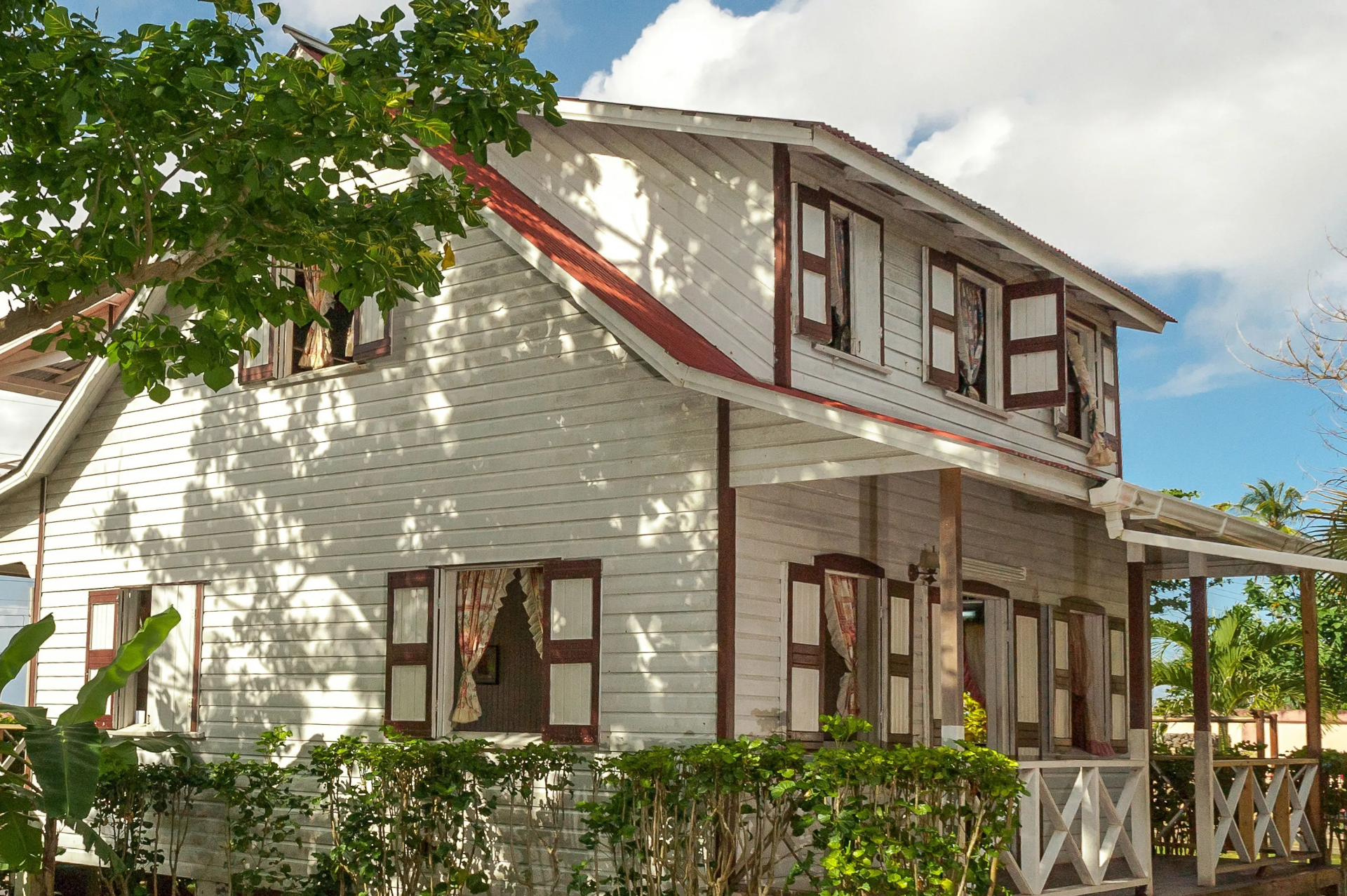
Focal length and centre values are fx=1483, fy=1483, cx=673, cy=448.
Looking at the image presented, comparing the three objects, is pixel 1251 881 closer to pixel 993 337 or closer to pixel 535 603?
pixel 993 337

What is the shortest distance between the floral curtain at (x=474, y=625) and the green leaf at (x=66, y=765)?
3256 mm

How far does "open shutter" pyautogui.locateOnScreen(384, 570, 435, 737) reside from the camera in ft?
39.2

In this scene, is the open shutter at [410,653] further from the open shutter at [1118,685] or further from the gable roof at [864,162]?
the open shutter at [1118,685]

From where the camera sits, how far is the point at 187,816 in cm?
1352

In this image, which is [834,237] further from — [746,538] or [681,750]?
[681,750]

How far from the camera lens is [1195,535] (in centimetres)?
1230

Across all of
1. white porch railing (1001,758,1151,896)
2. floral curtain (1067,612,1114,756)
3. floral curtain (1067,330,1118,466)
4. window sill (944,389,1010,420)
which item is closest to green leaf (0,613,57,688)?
white porch railing (1001,758,1151,896)

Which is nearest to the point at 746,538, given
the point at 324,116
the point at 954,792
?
the point at 954,792

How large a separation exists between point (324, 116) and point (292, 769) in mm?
5791

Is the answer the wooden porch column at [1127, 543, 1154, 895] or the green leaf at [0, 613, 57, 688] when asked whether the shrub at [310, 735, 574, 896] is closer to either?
the green leaf at [0, 613, 57, 688]

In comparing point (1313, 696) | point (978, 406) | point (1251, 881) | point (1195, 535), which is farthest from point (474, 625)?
point (1313, 696)

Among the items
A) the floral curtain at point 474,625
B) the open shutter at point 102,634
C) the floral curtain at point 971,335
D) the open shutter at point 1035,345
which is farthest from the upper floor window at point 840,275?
the open shutter at point 102,634

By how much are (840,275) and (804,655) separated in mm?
3303

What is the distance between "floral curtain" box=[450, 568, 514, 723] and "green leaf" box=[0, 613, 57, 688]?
3242 millimetres
